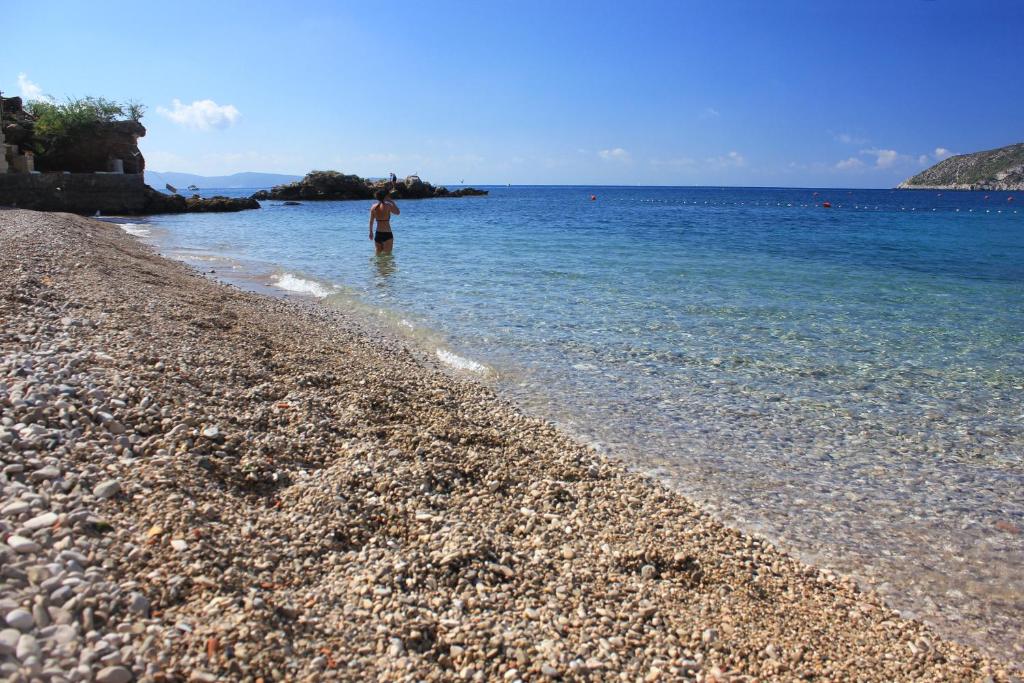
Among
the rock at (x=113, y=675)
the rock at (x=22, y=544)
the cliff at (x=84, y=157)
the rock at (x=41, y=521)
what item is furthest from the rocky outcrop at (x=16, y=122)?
the rock at (x=113, y=675)

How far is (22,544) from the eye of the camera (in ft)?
9.61

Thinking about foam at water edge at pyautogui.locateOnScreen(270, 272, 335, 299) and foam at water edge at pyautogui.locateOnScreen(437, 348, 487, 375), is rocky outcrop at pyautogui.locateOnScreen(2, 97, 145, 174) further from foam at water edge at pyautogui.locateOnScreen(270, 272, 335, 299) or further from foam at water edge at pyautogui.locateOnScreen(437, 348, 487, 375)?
foam at water edge at pyautogui.locateOnScreen(437, 348, 487, 375)

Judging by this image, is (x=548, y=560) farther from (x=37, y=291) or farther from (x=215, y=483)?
(x=37, y=291)

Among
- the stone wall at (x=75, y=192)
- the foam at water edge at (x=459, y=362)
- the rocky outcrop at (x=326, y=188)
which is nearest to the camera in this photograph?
the foam at water edge at (x=459, y=362)

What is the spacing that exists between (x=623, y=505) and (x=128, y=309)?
23.4 feet

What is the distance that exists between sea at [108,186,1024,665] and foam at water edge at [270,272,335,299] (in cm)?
13

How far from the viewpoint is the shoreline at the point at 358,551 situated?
291cm

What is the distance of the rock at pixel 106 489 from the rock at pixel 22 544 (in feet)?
2.00

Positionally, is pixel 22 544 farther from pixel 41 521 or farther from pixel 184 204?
pixel 184 204

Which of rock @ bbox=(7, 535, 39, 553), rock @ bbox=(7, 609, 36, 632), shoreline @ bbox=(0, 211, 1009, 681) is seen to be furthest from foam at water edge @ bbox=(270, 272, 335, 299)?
rock @ bbox=(7, 609, 36, 632)

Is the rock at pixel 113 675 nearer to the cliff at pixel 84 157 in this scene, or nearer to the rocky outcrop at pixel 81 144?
the cliff at pixel 84 157

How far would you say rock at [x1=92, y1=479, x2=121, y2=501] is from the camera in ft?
11.8

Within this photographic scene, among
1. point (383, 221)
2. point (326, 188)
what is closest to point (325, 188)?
point (326, 188)

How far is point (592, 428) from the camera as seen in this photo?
7039 mm
